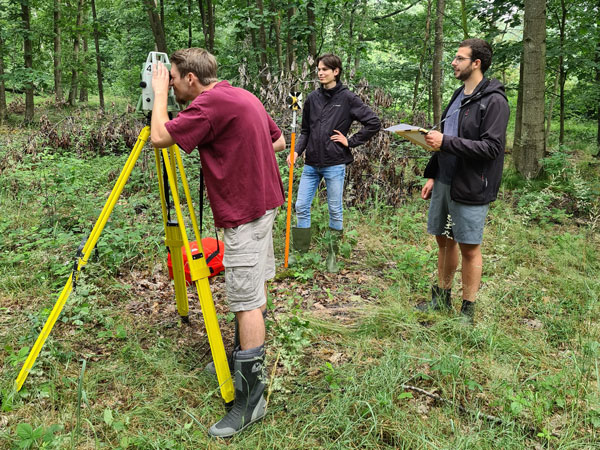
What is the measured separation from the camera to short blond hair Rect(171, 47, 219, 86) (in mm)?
2139

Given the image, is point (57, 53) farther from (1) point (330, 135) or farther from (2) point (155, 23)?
(1) point (330, 135)

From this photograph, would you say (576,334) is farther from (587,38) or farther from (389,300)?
(587,38)

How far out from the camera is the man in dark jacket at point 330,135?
13.8ft

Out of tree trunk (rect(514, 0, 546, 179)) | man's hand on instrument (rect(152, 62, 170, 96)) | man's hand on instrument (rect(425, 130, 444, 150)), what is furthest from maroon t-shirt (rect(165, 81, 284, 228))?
tree trunk (rect(514, 0, 546, 179))

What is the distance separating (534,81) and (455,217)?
4273 mm

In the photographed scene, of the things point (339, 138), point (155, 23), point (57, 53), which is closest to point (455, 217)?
point (339, 138)

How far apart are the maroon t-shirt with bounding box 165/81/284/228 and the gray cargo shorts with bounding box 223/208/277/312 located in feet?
0.21

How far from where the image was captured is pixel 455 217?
302cm

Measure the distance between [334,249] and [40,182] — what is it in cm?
388

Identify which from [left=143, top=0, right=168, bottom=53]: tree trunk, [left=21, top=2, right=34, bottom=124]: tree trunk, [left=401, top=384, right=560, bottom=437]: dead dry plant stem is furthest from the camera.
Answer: [left=21, top=2, right=34, bottom=124]: tree trunk

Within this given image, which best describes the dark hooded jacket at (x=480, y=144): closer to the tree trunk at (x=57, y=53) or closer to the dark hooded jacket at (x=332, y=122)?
the dark hooded jacket at (x=332, y=122)

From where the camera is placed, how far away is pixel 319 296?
3889 millimetres

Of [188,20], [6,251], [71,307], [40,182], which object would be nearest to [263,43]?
[188,20]

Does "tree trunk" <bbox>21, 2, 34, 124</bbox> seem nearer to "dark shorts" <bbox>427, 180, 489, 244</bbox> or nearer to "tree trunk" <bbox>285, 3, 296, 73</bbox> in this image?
"tree trunk" <bbox>285, 3, 296, 73</bbox>
